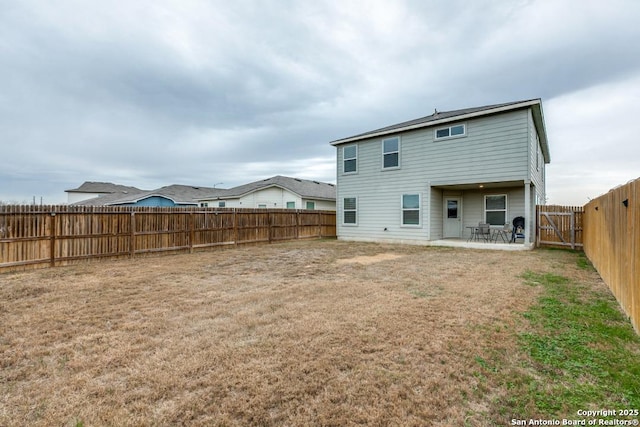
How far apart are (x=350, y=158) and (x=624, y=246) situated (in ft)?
38.1

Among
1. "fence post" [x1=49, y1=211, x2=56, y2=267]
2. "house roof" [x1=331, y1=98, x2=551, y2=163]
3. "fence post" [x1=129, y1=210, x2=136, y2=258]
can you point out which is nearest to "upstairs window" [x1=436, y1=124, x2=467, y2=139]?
"house roof" [x1=331, y1=98, x2=551, y2=163]

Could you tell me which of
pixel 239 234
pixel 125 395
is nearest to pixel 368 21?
pixel 239 234

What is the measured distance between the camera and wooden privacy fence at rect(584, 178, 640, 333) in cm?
333

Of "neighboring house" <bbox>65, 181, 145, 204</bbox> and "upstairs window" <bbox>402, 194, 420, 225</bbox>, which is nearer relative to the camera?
"upstairs window" <bbox>402, 194, 420, 225</bbox>

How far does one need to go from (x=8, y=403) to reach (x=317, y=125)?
19.7m

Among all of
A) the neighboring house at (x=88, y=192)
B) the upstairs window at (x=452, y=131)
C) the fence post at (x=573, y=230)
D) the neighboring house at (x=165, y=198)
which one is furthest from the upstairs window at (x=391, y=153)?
the neighboring house at (x=88, y=192)

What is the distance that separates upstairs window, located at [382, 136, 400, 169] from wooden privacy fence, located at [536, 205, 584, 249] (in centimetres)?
591

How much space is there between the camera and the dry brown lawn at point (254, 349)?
2.04 m

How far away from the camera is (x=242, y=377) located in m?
2.42

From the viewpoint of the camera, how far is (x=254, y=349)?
115 inches

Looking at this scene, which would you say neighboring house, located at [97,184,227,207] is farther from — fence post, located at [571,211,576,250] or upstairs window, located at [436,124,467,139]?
fence post, located at [571,211,576,250]

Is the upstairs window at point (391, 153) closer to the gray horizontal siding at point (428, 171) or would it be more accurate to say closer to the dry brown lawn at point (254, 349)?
the gray horizontal siding at point (428, 171)

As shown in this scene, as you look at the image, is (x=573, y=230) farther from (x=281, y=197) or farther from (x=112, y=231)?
(x=281, y=197)

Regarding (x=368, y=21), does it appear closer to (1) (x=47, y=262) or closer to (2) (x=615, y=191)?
(2) (x=615, y=191)
